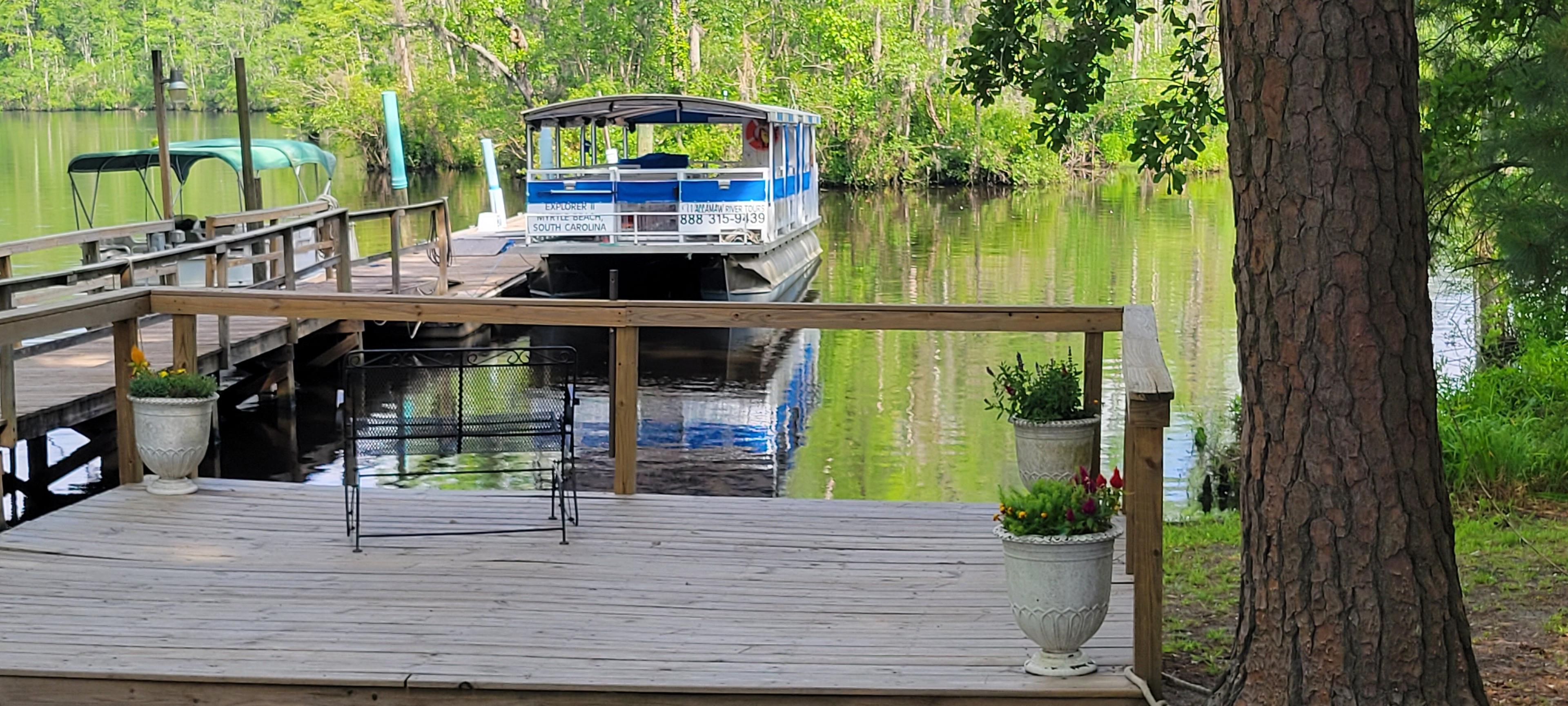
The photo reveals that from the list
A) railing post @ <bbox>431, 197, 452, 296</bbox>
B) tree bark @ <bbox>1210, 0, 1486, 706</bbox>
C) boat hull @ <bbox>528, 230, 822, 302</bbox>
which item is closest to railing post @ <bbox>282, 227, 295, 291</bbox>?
railing post @ <bbox>431, 197, 452, 296</bbox>

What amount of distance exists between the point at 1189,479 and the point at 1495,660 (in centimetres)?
582

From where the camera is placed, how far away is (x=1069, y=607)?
13.8 ft

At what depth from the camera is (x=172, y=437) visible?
6375 mm

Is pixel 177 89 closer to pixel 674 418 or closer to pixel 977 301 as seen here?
pixel 674 418

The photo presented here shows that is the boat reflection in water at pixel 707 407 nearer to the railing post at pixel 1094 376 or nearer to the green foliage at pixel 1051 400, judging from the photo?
the green foliage at pixel 1051 400

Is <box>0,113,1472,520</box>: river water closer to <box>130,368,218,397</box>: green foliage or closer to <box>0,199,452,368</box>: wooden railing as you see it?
<box>0,199,452,368</box>: wooden railing

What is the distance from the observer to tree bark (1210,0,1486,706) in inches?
144

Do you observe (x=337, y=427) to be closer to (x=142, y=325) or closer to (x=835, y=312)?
(x=142, y=325)

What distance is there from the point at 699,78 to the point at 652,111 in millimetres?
21577

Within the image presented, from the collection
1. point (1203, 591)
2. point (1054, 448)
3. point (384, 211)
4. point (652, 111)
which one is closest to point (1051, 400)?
point (1054, 448)

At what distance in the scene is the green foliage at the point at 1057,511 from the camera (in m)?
4.14

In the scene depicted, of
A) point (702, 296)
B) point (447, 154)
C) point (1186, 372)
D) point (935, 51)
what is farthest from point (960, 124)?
point (1186, 372)

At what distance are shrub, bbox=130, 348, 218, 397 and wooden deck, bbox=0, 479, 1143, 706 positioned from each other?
43cm

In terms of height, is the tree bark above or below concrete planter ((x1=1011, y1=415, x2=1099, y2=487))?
above
